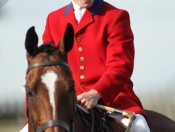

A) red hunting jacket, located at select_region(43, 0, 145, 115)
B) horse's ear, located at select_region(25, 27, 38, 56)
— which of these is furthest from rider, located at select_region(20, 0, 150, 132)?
horse's ear, located at select_region(25, 27, 38, 56)

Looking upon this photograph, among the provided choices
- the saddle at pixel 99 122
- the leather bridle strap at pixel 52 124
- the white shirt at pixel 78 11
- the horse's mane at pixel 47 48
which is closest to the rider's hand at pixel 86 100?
the saddle at pixel 99 122

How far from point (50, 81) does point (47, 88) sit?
7cm

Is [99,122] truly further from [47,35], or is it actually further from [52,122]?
[47,35]

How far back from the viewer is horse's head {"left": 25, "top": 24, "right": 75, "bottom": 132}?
7.66 m

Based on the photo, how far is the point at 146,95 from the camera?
27109 millimetres

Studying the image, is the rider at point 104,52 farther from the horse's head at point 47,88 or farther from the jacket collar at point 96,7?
the horse's head at point 47,88

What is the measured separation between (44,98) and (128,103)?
1.91 metres

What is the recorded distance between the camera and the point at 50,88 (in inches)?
303

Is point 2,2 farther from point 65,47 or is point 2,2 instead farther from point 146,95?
point 146,95

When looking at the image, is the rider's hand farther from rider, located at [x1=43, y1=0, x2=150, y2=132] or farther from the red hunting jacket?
the red hunting jacket

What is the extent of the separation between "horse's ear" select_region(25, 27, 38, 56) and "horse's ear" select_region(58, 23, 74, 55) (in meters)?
0.25

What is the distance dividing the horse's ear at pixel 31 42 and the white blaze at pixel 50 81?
337 mm

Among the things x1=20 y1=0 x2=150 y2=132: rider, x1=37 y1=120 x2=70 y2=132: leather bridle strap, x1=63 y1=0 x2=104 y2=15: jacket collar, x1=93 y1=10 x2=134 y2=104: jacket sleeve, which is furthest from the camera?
x1=63 y1=0 x2=104 y2=15: jacket collar

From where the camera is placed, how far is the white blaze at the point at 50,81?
7.66 metres
